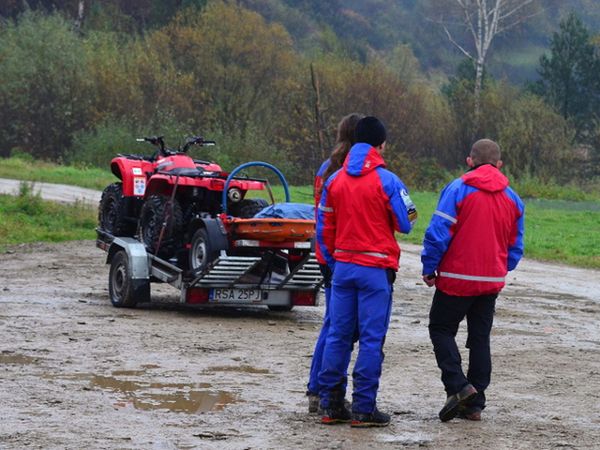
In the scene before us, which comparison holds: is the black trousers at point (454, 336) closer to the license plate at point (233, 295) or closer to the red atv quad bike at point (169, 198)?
the license plate at point (233, 295)

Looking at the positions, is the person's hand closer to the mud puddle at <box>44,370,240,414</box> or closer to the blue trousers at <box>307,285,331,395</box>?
the blue trousers at <box>307,285,331,395</box>

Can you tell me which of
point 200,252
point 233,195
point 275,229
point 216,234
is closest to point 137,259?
point 200,252

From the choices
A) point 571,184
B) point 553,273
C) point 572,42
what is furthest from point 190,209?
point 572,42

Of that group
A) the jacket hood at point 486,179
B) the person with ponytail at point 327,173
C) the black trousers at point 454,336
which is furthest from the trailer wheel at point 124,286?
the jacket hood at point 486,179

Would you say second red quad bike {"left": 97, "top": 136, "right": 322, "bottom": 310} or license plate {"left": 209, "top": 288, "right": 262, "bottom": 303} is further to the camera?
license plate {"left": 209, "top": 288, "right": 262, "bottom": 303}

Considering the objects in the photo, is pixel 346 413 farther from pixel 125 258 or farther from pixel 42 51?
pixel 42 51

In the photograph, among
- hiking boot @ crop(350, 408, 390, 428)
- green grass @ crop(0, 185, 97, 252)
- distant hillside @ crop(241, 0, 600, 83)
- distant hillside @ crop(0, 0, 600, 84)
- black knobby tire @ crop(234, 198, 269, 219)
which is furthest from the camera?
distant hillside @ crop(241, 0, 600, 83)

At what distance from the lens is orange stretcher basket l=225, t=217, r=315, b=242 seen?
519 inches

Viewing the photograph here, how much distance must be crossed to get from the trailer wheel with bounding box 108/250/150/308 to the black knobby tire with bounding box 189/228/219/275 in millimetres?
772

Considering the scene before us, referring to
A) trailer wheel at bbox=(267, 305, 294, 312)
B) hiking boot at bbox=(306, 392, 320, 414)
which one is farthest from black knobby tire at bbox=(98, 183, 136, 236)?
hiking boot at bbox=(306, 392, 320, 414)

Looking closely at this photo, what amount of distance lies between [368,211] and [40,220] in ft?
58.2

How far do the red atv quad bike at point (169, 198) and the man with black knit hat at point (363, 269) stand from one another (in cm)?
566

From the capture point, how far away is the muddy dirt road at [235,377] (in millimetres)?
7797

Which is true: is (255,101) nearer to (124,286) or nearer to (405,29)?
(124,286)
